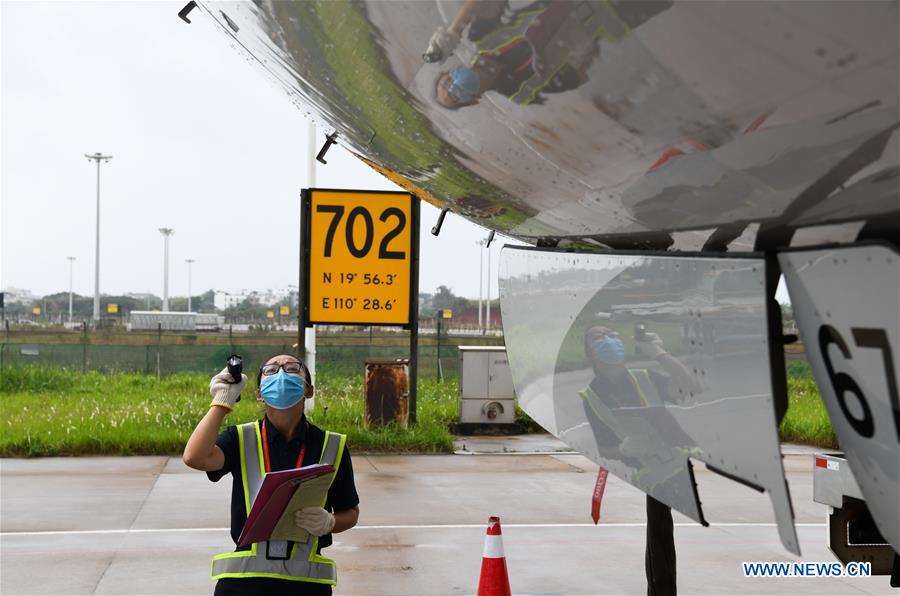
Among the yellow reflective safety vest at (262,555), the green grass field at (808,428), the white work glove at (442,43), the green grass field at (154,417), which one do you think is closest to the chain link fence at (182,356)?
the green grass field at (154,417)

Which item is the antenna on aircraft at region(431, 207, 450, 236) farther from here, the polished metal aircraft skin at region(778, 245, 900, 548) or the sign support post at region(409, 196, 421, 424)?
the sign support post at region(409, 196, 421, 424)

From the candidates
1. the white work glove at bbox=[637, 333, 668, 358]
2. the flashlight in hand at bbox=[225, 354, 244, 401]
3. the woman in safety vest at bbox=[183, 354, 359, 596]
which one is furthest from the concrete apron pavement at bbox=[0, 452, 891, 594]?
the white work glove at bbox=[637, 333, 668, 358]

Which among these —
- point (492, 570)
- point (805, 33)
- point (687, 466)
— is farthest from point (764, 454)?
point (492, 570)

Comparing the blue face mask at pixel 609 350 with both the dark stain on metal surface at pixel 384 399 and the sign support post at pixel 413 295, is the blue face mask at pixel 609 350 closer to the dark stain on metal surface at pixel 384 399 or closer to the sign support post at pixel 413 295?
the sign support post at pixel 413 295

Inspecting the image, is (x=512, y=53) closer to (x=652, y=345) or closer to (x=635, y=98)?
(x=635, y=98)

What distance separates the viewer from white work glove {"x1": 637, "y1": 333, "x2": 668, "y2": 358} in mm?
2600

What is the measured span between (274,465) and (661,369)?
5.01 feet

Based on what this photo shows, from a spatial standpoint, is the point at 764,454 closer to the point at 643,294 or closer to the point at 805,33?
the point at 643,294

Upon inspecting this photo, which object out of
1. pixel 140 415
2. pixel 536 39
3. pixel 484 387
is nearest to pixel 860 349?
pixel 536 39

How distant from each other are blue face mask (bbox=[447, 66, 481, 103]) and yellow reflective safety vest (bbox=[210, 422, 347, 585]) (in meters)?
1.53

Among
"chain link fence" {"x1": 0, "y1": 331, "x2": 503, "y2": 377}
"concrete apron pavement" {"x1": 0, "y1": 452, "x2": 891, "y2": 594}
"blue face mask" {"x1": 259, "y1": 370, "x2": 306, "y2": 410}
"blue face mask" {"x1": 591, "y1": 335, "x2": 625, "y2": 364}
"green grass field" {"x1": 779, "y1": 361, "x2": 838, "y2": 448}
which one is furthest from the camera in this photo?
"chain link fence" {"x1": 0, "y1": 331, "x2": 503, "y2": 377}

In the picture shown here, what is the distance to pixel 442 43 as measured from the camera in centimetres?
214

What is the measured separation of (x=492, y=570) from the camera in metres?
5.34

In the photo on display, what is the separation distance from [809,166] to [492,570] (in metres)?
3.82
